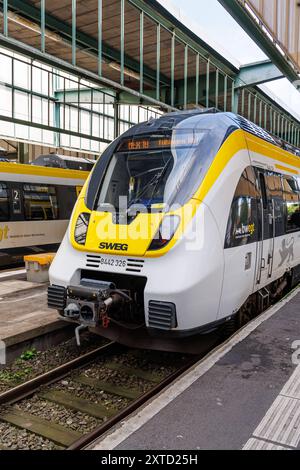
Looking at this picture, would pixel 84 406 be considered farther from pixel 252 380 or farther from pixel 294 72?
pixel 294 72

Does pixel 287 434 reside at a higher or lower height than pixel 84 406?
higher

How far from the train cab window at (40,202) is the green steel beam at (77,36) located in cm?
530

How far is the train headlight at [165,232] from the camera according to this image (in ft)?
14.9

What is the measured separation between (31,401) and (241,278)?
279 centimetres

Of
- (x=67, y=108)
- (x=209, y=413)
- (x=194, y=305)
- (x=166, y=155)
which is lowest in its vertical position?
(x=209, y=413)

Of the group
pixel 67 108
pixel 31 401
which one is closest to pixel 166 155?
pixel 31 401

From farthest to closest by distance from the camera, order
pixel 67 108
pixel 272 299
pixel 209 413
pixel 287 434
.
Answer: pixel 67 108
pixel 272 299
pixel 209 413
pixel 287 434

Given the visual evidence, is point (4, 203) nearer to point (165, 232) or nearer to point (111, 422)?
point (165, 232)

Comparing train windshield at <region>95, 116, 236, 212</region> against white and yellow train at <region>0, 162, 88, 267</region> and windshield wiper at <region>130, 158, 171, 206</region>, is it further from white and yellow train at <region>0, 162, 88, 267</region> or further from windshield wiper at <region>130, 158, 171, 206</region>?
white and yellow train at <region>0, 162, 88, 267</region>

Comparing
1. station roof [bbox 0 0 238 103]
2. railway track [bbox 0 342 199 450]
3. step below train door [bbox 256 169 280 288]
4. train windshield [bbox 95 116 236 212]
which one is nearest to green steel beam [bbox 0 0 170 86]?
station roof [bbox 0 0 238 103]

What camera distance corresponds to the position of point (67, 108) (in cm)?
2700

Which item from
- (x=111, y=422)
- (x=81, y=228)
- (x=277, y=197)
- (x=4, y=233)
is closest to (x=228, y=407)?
(x=111, y=422)

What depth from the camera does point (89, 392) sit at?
4.94 m

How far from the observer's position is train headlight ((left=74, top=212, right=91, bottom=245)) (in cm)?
516
